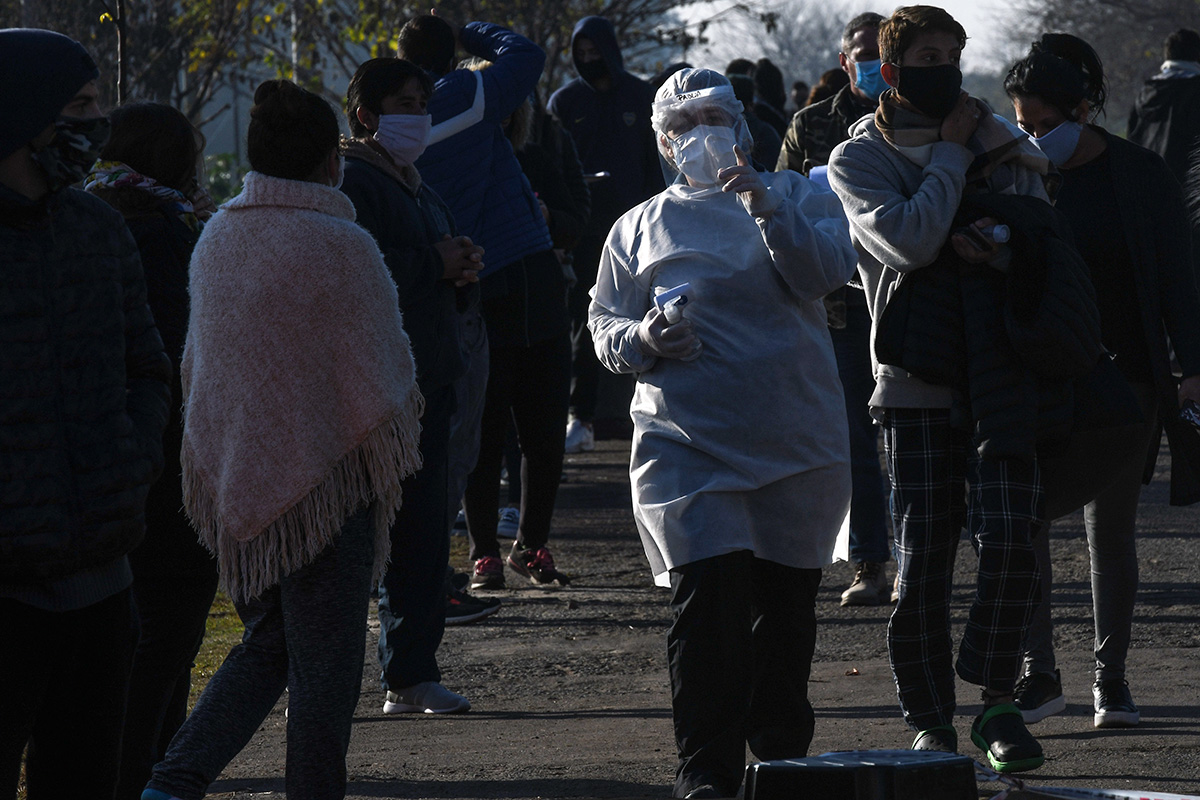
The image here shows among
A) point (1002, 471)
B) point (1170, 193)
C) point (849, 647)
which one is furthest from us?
point (849, 647)

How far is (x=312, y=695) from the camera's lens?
382 centimetres

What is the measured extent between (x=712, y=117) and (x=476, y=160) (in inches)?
92.2

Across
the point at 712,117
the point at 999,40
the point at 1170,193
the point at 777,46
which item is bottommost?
the point at 777,46

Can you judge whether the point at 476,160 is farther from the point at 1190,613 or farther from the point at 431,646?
the point at 1190,613

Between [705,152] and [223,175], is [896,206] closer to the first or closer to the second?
[705,152]

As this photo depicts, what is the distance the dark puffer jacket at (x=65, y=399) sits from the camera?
9.81ft

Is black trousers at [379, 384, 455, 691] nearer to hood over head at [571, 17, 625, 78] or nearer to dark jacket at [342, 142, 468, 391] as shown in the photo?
dark jacket at [342, 142, 468, 391]

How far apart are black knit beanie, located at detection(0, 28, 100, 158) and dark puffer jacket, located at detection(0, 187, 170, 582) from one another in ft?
0.45

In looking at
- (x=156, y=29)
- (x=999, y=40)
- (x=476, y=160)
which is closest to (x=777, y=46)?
(x=999, y=40)

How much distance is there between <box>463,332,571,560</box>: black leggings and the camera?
7176 millimetres

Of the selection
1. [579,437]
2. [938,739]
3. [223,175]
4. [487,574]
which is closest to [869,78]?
[487,574]

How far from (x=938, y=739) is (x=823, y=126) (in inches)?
128

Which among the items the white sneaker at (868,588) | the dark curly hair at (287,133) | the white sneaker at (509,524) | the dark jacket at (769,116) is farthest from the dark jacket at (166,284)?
the dark jacket at (769,116)

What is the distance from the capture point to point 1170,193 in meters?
4.86
